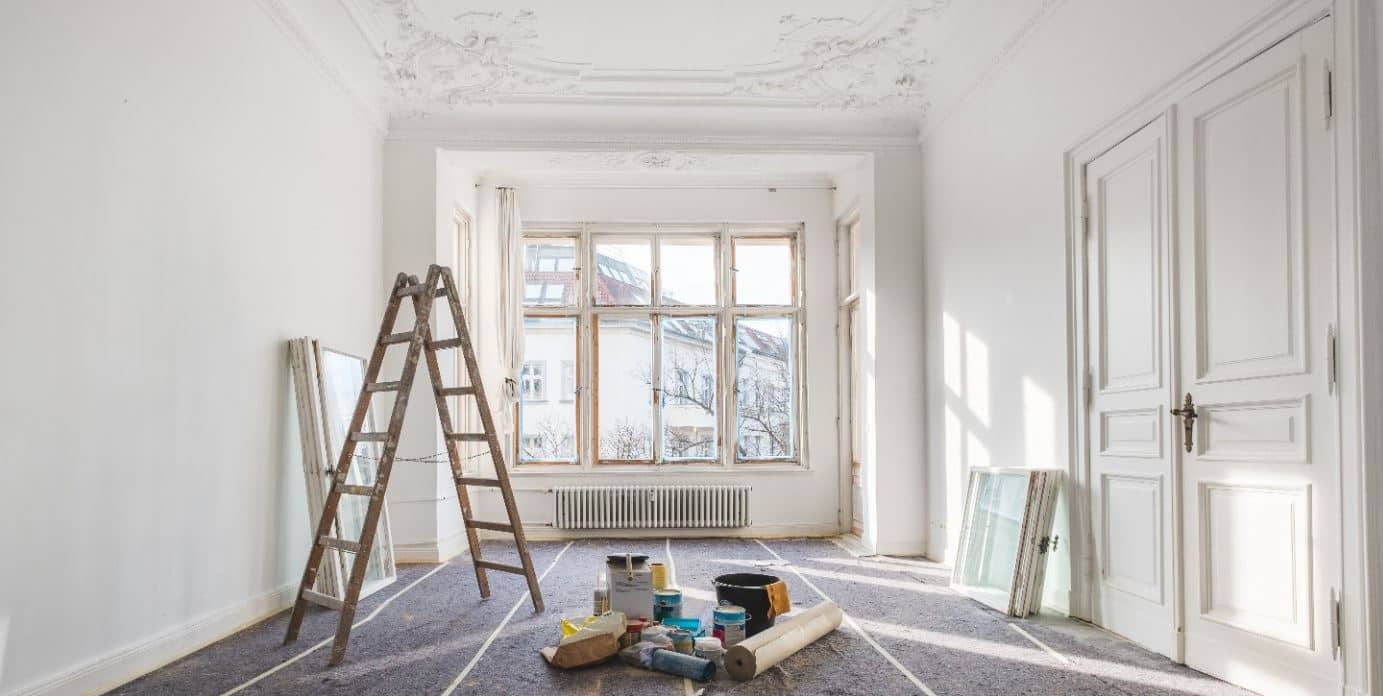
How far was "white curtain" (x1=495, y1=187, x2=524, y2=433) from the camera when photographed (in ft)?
26.4

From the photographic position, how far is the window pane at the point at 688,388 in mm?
8352

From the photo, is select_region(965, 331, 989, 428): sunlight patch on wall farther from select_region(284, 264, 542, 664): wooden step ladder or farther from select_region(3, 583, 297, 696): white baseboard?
select_region(3, 583, 297, 696): white baseboard

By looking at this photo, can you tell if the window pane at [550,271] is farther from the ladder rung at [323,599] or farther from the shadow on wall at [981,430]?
the ladder rung at [323,599]

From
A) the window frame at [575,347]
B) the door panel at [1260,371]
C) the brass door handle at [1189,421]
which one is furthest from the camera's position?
the window frame at [575,347]

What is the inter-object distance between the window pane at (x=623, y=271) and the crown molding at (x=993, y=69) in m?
2.59

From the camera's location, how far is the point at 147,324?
3658 mm

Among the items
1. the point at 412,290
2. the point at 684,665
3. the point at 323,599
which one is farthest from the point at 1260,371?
the point at 323,599

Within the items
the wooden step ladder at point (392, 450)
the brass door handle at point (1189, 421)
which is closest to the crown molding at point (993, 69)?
the brass door handle at point (1189, 421)

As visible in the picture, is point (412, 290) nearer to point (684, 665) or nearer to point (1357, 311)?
point (684, 665)

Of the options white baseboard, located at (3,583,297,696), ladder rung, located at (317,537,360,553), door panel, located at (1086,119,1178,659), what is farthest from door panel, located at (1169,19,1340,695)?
white baseboard, located at (3,583,297,696)

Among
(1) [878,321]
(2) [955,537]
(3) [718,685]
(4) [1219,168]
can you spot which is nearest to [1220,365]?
(4) [1219,168]

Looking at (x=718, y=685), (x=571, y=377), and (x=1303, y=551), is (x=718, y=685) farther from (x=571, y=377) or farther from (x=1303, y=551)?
(x=571, y=377)

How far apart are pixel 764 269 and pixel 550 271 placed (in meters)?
1.85

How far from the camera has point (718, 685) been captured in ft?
11.5
